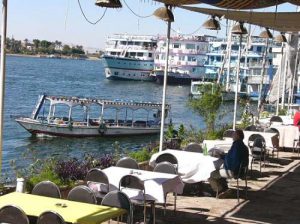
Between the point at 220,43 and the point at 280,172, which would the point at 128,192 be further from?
the point at 220,43

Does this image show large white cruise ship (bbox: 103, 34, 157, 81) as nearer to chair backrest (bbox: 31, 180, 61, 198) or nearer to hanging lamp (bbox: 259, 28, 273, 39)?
hanging lamp (bbox: 259, 28, 273, 39)

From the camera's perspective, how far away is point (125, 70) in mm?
100938

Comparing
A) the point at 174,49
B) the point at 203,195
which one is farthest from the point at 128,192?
the point at 174,49

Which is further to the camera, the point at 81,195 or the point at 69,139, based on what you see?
the point at 69,139

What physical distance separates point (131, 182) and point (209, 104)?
9.11m

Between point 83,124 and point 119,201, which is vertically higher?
point 119,201

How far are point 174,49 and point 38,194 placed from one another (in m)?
93.9

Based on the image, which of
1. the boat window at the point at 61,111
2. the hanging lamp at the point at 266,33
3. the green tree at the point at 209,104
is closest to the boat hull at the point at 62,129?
the boat window at the point at 61,111

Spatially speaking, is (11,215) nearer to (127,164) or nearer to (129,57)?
(127,164)

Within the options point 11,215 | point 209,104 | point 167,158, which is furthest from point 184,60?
point 11,215

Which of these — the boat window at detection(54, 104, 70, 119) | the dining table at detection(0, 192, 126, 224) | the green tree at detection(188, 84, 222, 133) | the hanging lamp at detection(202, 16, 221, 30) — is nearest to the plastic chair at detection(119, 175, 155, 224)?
the dining table at detection(0, 192, 126, 224)

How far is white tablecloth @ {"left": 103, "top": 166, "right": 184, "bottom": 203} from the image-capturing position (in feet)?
24.3

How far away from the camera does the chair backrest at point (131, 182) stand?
24.1 feet

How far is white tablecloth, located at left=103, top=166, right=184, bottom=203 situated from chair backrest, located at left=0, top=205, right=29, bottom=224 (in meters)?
1.99
